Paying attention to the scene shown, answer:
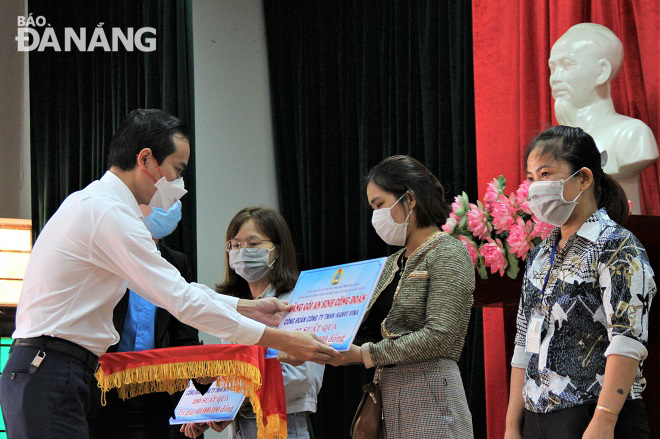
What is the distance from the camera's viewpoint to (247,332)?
2.72 metres

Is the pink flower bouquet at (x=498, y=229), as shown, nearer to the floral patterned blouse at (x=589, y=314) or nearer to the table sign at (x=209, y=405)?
the floral patterned blouse at (x=589, y=314)

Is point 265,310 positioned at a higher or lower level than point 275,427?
higher

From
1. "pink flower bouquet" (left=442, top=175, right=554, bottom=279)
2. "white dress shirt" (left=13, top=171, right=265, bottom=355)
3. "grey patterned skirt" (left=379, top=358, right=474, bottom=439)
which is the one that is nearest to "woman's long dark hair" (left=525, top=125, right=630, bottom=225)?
"pink flower bouquet" (left=442, top=175, right=554, bottom=279)

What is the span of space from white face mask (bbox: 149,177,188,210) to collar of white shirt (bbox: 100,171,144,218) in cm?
10

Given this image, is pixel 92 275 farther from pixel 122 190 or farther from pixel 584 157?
pixel 584 157

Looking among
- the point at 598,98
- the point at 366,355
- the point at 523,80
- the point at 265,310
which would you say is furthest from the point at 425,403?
the point at 523,80

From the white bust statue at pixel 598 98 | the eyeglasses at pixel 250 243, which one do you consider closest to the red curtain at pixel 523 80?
the white bust statue at pixel 598 98

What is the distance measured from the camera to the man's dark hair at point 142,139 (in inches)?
112

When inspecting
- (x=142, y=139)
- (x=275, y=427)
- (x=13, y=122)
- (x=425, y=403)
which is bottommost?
(x=275, y=427)

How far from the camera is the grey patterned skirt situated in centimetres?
257

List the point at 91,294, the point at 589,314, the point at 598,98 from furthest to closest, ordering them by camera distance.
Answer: the point at 598,98 → the point at 91,294 → the point at 589,314

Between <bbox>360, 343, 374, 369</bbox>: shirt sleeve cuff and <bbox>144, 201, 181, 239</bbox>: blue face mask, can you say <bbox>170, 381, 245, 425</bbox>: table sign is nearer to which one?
<bbox>360, 343, 374, 369</bbox>: shirt sleeve cuff

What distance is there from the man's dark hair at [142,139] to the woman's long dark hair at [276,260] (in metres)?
0.73

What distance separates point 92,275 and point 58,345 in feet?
0.76
